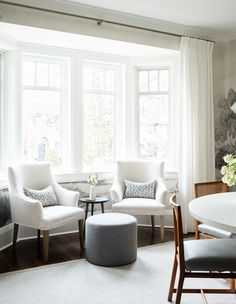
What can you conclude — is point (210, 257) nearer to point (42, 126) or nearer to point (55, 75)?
point (42, 126)

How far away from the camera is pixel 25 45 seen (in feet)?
14.4

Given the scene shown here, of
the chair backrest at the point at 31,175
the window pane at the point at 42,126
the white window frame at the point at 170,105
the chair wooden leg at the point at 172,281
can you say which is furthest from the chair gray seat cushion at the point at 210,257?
the window pane at the point at 42,126

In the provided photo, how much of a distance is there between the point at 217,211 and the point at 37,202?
194cm

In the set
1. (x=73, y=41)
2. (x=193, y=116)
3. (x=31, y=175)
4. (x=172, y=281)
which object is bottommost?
(x=172, y=281)

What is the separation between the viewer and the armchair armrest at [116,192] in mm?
4301

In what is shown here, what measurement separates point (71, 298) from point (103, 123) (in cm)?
291

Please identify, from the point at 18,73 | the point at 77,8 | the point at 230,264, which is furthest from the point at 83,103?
the point at 230,264

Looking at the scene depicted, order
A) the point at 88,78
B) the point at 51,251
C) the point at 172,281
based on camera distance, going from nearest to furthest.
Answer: the point at 172,281, the point at 51,251, the point at 88,78

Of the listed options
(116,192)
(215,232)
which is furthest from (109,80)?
(215,232)

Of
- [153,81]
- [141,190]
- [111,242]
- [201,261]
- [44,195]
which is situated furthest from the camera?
[153,81]

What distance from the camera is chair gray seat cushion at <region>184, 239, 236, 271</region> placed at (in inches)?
86.9

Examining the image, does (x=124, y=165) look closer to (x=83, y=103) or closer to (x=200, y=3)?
(x=83, y=103)

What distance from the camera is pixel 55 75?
4.78 m

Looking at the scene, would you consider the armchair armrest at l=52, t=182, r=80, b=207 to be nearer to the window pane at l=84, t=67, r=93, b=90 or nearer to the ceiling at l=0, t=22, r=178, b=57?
the window pane at l=84, t=67, r=93, b=90
